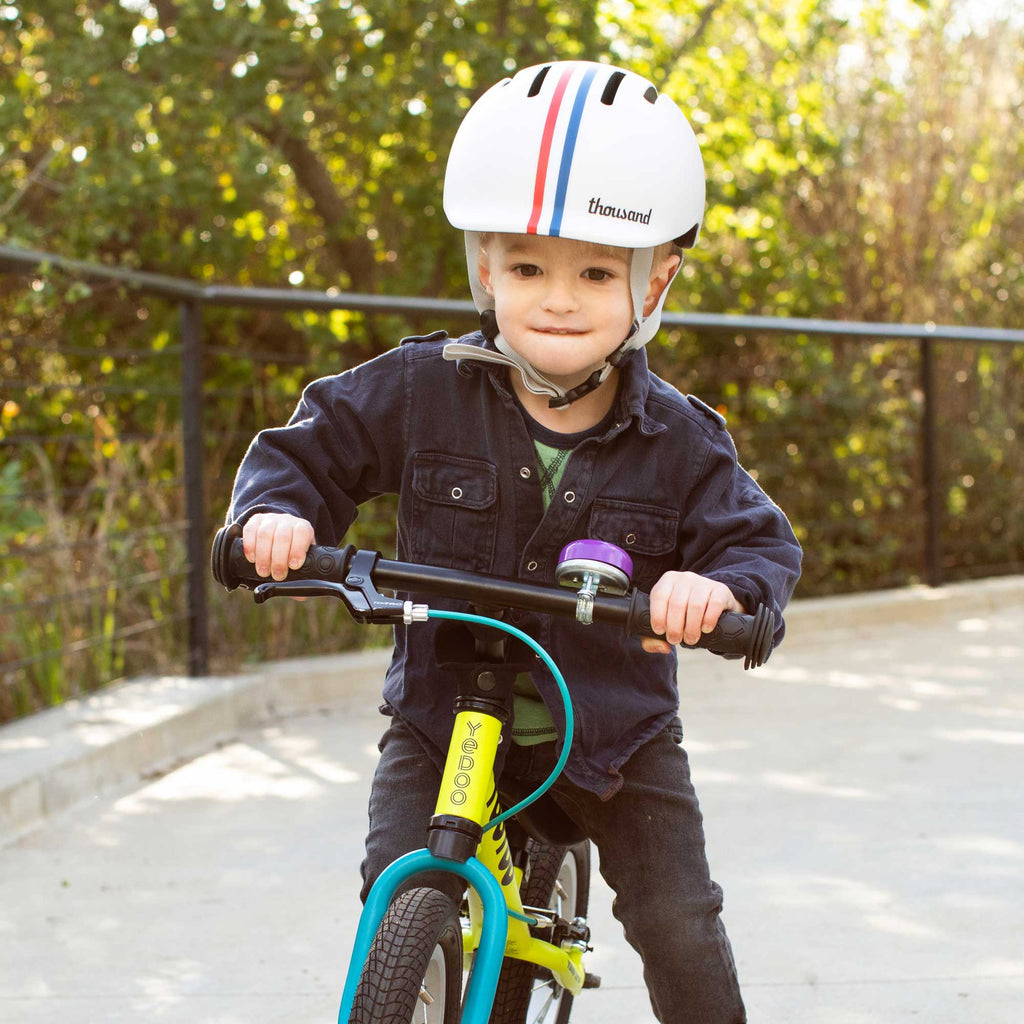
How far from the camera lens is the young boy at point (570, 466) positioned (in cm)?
212

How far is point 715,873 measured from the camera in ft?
12.7

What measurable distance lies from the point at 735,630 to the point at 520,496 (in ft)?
1.67

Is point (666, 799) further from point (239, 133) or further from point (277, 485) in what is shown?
point (239, 133)

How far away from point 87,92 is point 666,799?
5.37 metres

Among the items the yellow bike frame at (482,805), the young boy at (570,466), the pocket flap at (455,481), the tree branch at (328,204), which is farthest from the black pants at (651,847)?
the tree branch at (328,204)

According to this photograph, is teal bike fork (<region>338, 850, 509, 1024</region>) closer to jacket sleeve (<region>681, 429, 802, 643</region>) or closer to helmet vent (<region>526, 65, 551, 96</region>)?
jacket sleeve (<region>681, 429, 802, 643</region>)

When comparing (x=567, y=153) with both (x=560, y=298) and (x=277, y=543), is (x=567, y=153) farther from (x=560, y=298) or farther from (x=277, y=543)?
(x=277, y=543)

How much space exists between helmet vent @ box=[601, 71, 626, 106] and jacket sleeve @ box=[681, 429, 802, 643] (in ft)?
1.75

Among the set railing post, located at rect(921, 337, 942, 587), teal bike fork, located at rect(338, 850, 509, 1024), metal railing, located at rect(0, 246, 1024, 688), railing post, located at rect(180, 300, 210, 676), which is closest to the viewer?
teal bike fork, located at rect(338, 850, 509, 1024)

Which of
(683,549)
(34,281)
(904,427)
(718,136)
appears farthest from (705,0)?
(683,549)

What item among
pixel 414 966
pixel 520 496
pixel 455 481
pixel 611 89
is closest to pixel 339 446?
pixel 455 481

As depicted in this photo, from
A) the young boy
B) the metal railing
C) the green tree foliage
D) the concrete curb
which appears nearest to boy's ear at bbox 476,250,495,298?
the young boy

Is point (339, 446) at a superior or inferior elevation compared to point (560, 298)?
inferior

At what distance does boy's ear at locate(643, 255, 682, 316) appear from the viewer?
2.32 m
